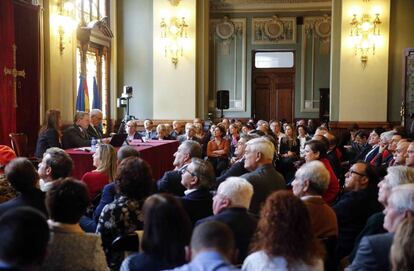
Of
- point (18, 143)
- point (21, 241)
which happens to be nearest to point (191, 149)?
point (18, 143)

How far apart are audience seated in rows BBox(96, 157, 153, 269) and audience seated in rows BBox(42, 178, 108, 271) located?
1.80 ft

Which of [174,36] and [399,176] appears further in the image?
[174,36]

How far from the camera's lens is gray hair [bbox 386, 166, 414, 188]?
337 centimetres

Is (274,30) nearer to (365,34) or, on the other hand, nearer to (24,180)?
(365,34)

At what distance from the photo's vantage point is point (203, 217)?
360 cm

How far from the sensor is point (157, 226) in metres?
2.27

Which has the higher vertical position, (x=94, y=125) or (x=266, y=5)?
(x=266, y=5)

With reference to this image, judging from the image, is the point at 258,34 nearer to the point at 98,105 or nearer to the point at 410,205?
the point at 98,105

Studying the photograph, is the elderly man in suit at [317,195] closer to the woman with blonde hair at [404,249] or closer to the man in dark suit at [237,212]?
the man in dark suit at [237,212]

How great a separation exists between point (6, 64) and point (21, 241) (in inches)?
250

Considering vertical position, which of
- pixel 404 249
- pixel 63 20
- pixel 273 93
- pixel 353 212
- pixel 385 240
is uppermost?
pixel 63 20

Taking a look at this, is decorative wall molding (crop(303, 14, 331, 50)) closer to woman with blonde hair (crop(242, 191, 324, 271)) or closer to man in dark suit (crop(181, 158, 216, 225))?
man in dark suit (crop(181, 158, 216, 225))

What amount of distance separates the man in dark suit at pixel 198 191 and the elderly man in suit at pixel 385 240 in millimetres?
1299

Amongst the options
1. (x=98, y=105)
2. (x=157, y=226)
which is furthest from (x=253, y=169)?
(x=98, y=105)
